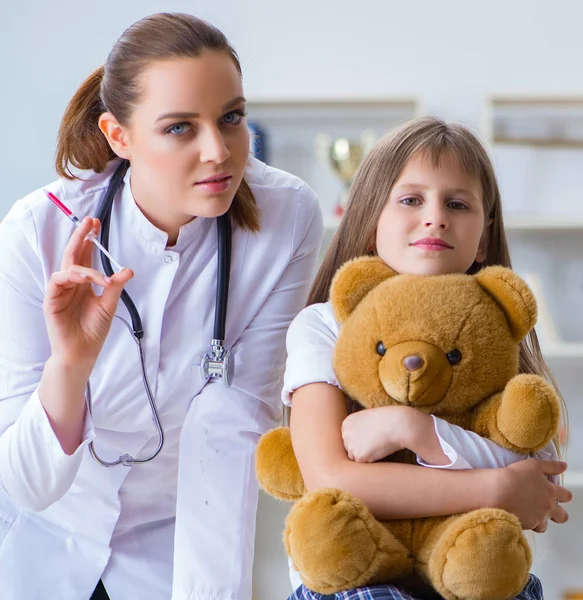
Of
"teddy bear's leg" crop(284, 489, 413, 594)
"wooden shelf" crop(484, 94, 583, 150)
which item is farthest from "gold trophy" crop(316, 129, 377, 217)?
"teddy bear's leg" crop(284, 489, 413, 594)

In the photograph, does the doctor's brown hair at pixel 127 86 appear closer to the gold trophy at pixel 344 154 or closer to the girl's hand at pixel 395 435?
the girl's hand at pixel 395 435

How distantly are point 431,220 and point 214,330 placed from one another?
43 centimetres

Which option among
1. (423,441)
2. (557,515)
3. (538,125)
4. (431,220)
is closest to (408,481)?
(423,441)

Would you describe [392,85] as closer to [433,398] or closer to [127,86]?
[127,86]

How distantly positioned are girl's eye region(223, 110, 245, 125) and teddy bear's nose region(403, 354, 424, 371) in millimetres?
557

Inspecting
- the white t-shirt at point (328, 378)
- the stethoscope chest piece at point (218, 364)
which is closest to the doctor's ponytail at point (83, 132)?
the stethoscope chest piece at point (218, 364)

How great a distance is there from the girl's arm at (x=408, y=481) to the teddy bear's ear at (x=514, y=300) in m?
0.18

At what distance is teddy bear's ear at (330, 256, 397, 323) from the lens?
1.26 m

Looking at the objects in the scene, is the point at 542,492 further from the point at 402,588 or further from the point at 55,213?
the point at 55,213

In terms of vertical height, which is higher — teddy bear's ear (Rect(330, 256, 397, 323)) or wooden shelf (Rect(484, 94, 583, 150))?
teddy bear's ear (Rect(330, 256, 397, 323))

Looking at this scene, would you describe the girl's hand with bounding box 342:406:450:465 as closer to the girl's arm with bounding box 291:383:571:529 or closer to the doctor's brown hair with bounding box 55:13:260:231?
the girl's arm with bounding box 291:383:571:529

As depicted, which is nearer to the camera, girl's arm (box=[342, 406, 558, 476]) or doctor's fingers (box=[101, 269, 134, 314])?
girl's arm (box=[342, 406, 558, 476])

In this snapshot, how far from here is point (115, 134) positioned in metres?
1.53

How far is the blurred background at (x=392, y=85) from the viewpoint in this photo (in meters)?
3.03
